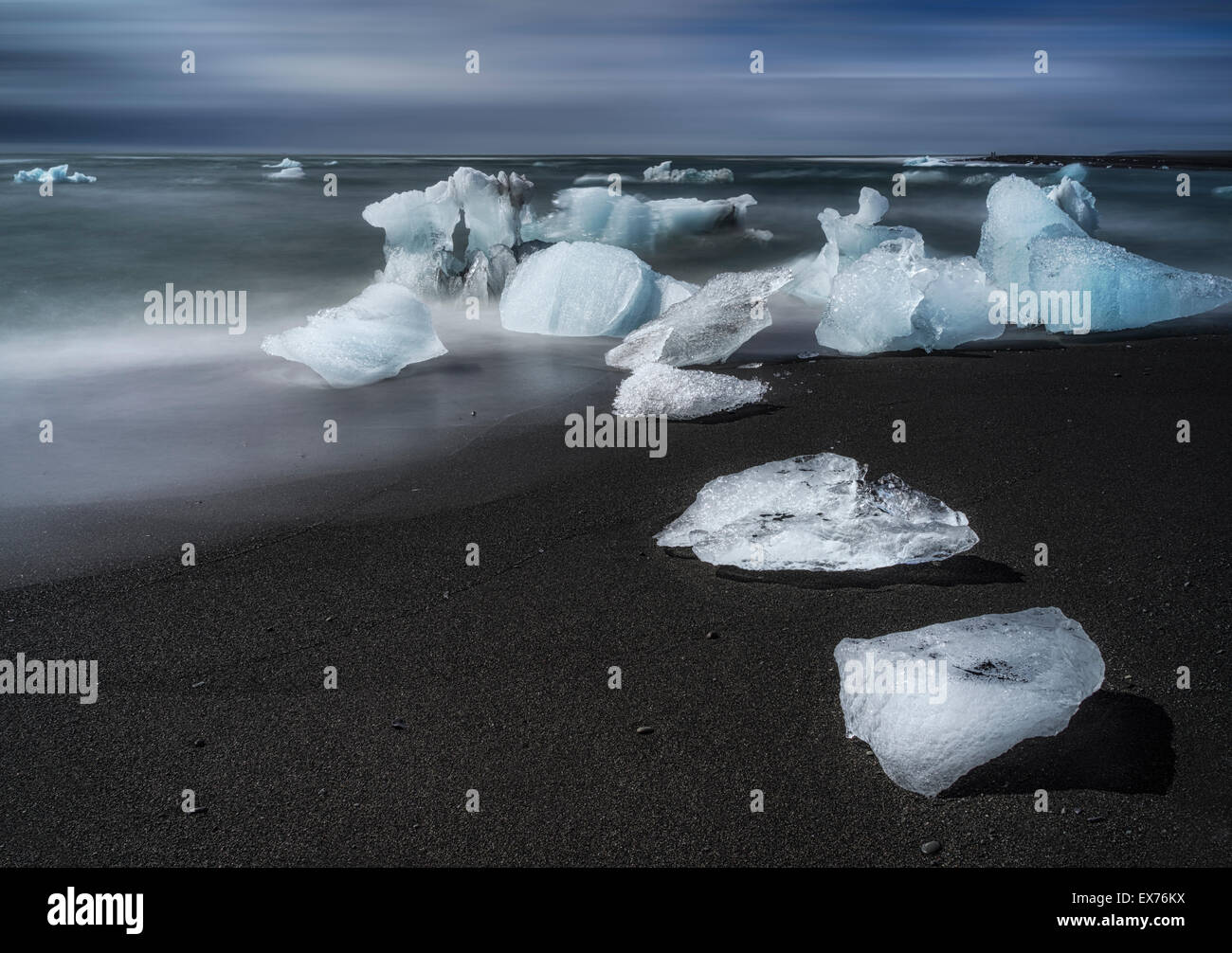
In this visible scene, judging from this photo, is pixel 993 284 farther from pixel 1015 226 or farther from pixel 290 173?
pixel 290 173

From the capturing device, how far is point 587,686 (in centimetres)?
313

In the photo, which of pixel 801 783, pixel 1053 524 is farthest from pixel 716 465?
pixel 801 783

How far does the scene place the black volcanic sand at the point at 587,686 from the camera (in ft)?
8.16

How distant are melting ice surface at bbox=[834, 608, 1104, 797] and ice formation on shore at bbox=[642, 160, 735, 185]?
22145 millimetres

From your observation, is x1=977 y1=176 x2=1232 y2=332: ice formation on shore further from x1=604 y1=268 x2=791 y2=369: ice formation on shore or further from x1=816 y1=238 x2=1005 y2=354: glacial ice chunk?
x1=604 y1=268 x2=791 y2=369: ice formation on shore

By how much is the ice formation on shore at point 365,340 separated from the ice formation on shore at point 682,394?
2096mm

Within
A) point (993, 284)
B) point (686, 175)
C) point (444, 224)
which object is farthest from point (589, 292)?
point (686, 175)

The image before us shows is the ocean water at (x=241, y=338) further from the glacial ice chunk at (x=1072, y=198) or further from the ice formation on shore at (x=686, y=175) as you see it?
the ice formation on shore at (x=686, y=175)

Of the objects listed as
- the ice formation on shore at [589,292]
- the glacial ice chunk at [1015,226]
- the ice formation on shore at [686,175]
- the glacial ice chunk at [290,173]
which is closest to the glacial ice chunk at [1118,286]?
the glacial ice chunk at [1015,226]

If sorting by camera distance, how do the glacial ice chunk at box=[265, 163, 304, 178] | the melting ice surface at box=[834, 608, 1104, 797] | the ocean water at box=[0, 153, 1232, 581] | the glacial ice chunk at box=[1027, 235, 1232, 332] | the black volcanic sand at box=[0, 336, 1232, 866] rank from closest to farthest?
the black volcanic sand at box=[0, 336, 1232, 866] < the melting ice surface at box=[834, 608, 1104, 797] < the ocean water at box=[0, 153, 1232, 581] < the glacial ice chunk at box=[1027, 235, 1232, 332] < the glacial ice chunk at box=[265, 163, 304, 178]

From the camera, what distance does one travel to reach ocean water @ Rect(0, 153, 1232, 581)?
557 cm

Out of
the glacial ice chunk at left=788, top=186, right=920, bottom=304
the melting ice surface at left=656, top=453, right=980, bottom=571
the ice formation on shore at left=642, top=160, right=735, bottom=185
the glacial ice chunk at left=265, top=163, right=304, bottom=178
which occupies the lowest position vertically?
the melting ice surface at left=656, top=453, right=980, bottom=571

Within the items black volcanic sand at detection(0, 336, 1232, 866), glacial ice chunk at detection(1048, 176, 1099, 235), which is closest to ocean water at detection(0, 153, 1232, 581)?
black volcanic sand at detection(0, 336, 1232, 866)
